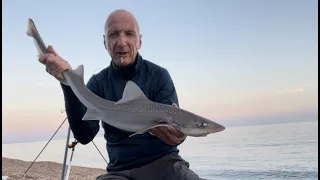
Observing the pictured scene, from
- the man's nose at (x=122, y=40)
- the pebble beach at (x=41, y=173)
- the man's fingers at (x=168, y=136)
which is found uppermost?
the man's nose at (x=122, y=40)

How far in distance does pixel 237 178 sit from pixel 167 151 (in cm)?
1811

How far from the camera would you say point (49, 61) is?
109 inches

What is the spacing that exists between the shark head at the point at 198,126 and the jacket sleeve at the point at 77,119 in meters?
1.04

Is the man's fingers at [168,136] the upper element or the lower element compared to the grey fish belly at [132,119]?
lower

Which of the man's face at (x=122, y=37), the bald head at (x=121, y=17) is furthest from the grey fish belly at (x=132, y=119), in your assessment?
the bald head at (x=121, y=17)

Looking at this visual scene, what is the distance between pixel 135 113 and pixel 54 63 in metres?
0.77

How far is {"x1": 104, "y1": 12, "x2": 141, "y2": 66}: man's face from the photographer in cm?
353

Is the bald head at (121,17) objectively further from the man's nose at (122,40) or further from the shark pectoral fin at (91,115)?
the shark pectoral fin at (91,115)

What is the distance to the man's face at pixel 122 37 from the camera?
3525 millimetres

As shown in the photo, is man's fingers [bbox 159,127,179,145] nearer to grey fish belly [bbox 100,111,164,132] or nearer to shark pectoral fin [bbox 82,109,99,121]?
grey fish belly [bbox 100,111,164,132]

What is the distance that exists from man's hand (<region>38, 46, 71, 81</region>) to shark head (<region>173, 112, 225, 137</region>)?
1047mm

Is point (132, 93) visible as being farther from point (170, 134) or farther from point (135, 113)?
point (170, 134)

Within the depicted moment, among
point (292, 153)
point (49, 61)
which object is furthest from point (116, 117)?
point (292, 153)

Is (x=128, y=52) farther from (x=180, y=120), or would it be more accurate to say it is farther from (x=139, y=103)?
(x=180, y=120)
